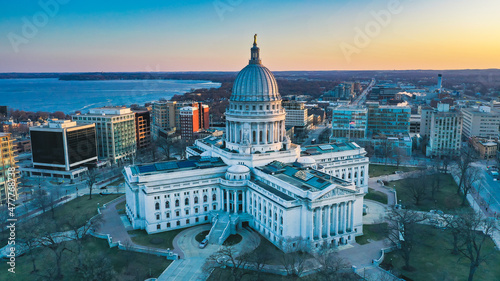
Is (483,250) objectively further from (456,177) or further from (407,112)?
(407,112)

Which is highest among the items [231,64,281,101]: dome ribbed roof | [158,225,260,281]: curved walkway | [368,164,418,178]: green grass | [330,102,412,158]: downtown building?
[231,64,281,101]: dome ribbed roof

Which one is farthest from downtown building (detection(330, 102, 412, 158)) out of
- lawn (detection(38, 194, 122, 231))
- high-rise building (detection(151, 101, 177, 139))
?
lawn (detection(38, 194, 122, 231))

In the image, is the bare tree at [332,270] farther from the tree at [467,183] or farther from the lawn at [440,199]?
the tree at [467,183]

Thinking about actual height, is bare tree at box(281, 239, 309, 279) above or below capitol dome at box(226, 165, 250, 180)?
below

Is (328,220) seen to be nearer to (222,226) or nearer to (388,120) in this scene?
(222,226)

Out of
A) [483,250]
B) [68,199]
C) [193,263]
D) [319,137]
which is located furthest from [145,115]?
[483,250]

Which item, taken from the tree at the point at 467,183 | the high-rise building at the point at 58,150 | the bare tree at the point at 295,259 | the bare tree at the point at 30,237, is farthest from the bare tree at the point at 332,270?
the high-rise building at the point at 58,150

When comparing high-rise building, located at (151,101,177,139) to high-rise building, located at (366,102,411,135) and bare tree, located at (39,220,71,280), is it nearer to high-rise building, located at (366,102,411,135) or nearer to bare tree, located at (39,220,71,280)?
high-rise building, located at (366,102,411,135)
